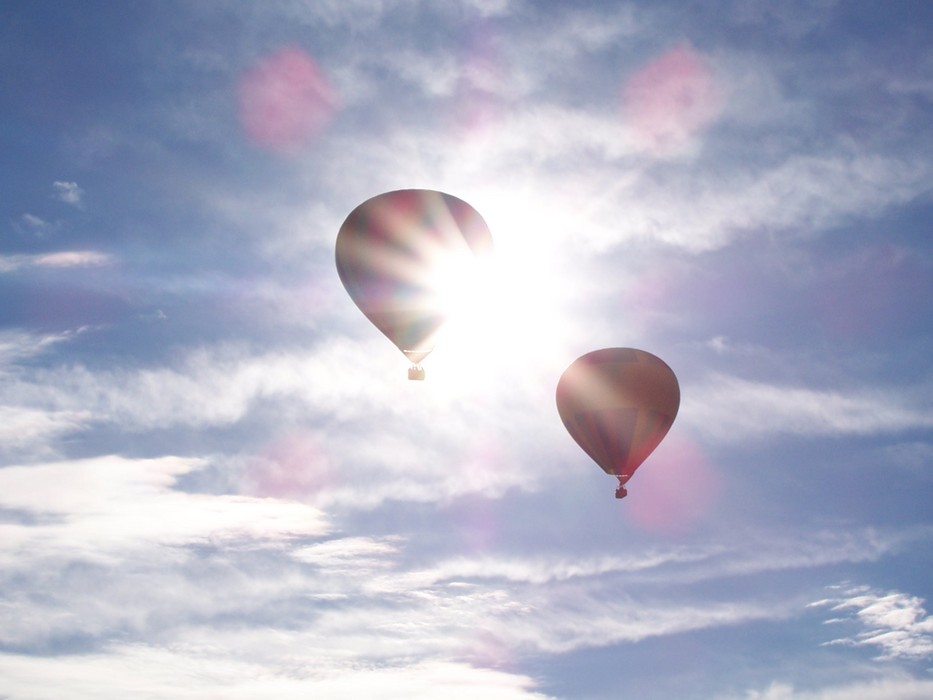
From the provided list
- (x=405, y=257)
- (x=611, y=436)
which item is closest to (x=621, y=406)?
(x=611, y=436)

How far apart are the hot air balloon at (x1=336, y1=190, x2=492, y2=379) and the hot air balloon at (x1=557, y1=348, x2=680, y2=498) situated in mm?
9506

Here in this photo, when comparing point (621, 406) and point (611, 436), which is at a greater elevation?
point (621, 406)

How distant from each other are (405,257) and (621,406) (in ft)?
47.1

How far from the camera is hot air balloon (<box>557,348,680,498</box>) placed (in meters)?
49.8

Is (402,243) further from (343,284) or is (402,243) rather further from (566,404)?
(566,404)

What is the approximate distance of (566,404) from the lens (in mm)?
52094

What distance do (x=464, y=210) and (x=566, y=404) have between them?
12.6m

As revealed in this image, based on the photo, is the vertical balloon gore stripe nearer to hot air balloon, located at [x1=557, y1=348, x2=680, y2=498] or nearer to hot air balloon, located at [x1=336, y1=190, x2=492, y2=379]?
hot air balloon, located at [x1=557, y1=348, x2=680, y2=498]

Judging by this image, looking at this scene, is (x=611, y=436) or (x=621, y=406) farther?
(x=621, y=406)

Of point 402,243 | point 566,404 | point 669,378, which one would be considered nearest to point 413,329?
point 402,243

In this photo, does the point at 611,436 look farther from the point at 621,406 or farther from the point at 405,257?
the point at 405,257

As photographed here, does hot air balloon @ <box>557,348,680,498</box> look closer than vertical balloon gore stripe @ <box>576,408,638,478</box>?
No

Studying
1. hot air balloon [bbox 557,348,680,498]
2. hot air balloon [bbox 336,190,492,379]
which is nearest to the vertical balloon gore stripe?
hot air balloon [bbox 557,348,680,498]

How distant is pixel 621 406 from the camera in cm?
5028
